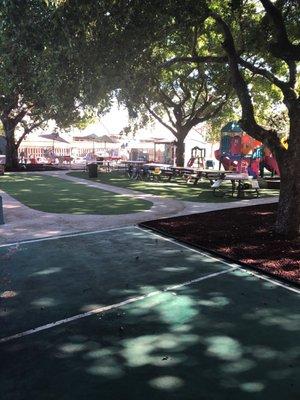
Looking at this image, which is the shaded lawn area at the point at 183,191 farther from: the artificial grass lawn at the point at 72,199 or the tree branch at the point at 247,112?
the tree branch at the point at 247,112

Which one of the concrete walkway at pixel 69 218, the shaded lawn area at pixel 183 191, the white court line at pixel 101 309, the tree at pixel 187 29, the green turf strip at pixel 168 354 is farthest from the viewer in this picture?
the shaded lawn area at pixel 183 191

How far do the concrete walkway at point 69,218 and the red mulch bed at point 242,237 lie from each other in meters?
1.01

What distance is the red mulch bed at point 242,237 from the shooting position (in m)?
7.65

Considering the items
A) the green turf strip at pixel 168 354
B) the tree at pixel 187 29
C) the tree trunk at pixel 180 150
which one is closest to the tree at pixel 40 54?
the tree at pixel 187 29

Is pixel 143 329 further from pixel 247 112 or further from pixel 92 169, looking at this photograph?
pixel 92 169

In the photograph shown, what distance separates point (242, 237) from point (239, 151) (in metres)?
18.3

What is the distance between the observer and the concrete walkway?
1027cm

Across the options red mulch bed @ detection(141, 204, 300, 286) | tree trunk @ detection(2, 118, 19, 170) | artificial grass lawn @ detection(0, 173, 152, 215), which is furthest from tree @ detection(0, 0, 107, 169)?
tree trunk @ detection(2, 118, 19, 170)

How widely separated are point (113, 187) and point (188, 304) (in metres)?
15.0

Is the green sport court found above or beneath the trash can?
beneath

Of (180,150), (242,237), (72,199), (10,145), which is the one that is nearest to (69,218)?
(72,199)

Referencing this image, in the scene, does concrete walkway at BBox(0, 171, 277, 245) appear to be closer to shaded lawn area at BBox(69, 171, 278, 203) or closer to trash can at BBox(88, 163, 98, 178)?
shaded lawn area at BBox(69, 171, 278, 203)

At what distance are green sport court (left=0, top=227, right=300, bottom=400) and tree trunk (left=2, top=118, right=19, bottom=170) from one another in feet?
84.4

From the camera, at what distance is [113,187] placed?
20.5 m
